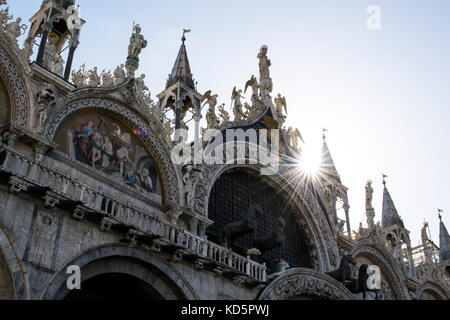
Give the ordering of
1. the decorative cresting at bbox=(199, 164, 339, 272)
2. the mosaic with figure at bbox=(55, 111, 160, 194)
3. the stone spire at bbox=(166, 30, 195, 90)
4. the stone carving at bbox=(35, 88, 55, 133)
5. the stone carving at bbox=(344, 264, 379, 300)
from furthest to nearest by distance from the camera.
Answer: the decorative cresting at bbox=(199, 164, 339, 272)
the stone spire at bbox=(166, 30, 195, 90)
the stone carving at bbox=(344, 264, 379, 300)
the mosaic with figure at bbox=(55, 111, 160, 194)
the stone carving at bbox=(35, 88, 55, 133)

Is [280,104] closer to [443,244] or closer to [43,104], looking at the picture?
[43,104]

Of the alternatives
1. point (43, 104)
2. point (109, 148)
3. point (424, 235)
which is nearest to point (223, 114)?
point (109, 148)

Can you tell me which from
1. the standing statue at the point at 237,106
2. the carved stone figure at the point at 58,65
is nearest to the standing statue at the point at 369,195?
the standing statue at the point at 237,106

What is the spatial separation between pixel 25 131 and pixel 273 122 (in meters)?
12.2

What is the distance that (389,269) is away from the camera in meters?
26.8

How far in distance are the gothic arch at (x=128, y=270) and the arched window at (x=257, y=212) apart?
16.1ft

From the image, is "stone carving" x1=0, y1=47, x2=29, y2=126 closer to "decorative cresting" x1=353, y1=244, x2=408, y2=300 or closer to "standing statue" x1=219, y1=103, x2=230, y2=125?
"standing statue" x1=219, y1=103, x2=230, y2=125

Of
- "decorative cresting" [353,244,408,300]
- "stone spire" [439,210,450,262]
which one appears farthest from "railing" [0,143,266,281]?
"stone spire" [439,210,450,262]

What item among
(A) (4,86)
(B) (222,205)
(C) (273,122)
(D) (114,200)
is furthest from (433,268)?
(A) (4,86)

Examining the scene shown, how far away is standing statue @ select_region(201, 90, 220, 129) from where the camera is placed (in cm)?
2098

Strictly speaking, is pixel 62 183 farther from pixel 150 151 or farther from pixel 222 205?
pixel 222 205

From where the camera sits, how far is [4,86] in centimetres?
1467

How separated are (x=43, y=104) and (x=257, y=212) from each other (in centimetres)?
980

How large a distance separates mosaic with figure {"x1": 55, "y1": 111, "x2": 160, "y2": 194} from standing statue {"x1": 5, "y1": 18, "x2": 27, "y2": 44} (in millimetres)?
2667
